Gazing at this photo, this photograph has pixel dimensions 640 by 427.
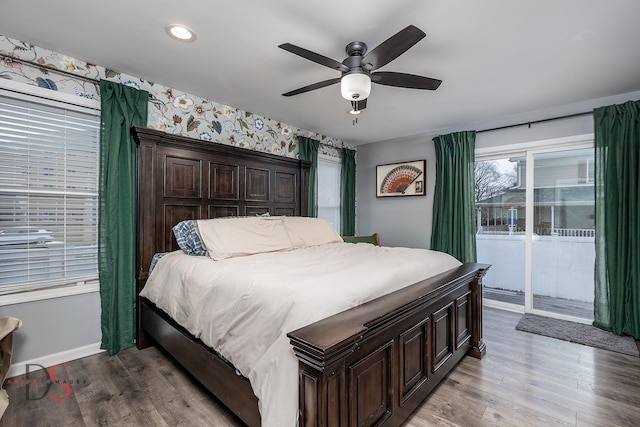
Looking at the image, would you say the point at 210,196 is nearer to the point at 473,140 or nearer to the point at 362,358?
the point at 362,358

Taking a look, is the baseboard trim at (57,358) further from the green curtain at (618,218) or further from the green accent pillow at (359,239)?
the green curtain at (618,218)

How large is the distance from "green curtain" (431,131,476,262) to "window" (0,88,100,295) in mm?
3992

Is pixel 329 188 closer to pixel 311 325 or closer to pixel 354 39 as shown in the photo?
pixel 354 39

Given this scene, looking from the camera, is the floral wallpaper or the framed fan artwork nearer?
the floral wallpaper

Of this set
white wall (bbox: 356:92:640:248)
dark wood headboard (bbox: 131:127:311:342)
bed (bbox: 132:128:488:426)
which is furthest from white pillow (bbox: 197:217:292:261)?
white wall (bbox: 356:92:640:248)

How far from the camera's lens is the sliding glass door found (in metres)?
3.41

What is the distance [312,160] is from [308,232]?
1.47 metres

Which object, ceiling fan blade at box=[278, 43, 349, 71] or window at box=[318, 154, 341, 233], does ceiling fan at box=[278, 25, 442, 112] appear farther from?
window at box=[318, 154, 341, 233]

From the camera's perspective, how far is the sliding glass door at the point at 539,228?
341 centimetres

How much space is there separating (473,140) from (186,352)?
4018 mm

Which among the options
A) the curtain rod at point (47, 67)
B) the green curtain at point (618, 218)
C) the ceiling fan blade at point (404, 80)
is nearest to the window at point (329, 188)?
the ceiling fan blade at point (404, 80)

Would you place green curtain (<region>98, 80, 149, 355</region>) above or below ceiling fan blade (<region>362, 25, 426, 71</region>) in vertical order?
below

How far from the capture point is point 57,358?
237cm

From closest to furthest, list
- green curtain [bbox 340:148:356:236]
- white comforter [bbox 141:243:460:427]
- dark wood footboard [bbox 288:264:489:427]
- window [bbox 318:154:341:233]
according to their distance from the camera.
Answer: dark wood footboard [bbox 288:264:489:427] → white comforter [bbox 141:243:460:427] → window [bbox 318:154:341:233] → green curtain [bbox 340:148:356:236]
